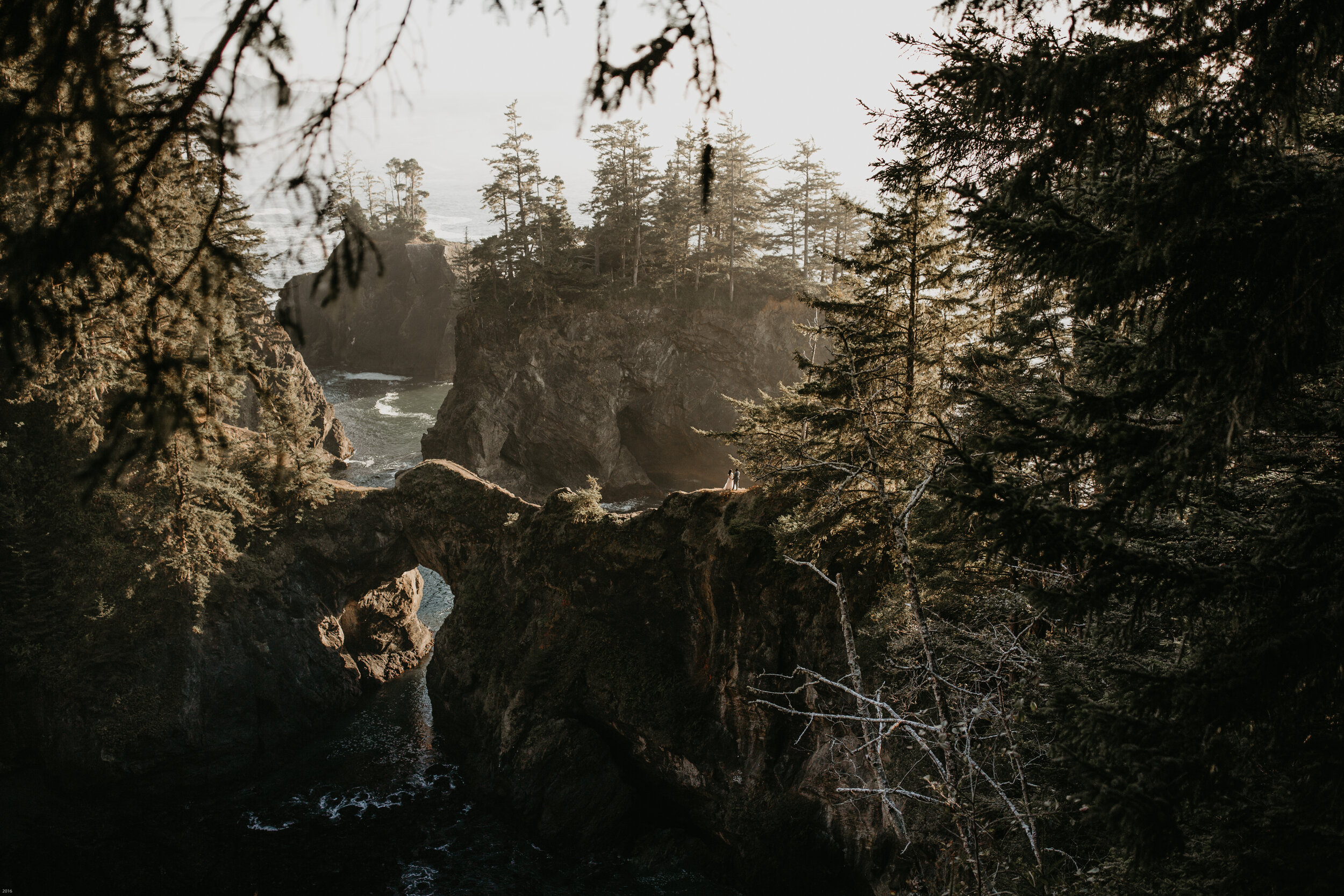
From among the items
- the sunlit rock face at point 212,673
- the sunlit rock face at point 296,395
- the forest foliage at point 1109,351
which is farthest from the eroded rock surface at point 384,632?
the forest foliage at point 1109,351

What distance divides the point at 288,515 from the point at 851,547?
19.0 m

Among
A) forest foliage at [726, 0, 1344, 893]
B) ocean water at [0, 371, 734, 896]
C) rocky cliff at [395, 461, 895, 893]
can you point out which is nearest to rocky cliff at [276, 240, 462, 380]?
rocky cliff at [395, 461, 895, 893]

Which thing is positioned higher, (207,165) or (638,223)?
(638,223)

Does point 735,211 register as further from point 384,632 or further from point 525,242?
point 384,632

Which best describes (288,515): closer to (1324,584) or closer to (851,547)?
(851,547)

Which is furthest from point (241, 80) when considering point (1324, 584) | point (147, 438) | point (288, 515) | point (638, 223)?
point (638, 223)

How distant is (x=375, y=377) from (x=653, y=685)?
2176 inches

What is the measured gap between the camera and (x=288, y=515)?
22.9m

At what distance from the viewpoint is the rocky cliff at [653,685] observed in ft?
46.2

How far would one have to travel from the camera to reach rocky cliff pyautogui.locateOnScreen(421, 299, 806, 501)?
40.9 m

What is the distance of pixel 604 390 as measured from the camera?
1617 inches

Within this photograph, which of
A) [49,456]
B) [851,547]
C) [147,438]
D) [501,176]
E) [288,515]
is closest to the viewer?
[147,438]

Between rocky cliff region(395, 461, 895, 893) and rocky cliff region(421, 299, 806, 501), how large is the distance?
19.4 metres

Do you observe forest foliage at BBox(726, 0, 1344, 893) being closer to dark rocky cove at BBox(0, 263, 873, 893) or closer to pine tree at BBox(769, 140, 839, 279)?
dark rocky cove at BBox(0, 263, 873, 893)
